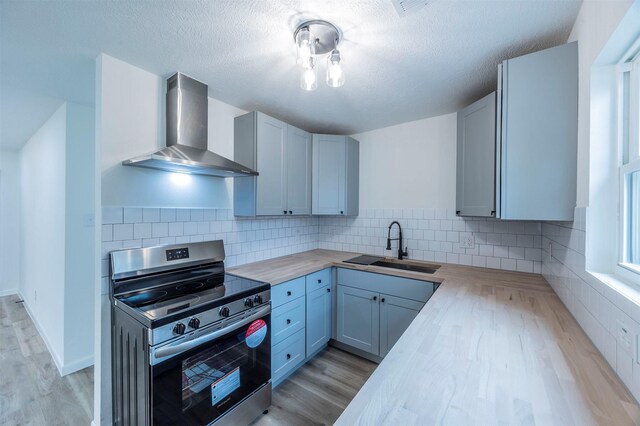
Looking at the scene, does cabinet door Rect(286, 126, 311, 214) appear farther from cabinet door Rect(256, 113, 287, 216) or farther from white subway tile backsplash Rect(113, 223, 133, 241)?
white subway tile backsplash Rect(113, 223, 133, 241)

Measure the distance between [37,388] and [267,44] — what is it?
312cm

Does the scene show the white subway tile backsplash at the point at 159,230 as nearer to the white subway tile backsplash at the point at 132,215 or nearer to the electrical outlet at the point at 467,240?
the white subway tile backsplash at the point at 132,215

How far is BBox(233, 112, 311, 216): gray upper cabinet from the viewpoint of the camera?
2293mm

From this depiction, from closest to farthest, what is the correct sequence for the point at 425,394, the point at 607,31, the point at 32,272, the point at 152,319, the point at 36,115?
the point at 425,394 → the point at 607,31 → the point at 152,319 → the point at 36,115 → the point at 32,272

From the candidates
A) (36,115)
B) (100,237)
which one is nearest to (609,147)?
(100,237)

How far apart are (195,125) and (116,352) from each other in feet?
5.04

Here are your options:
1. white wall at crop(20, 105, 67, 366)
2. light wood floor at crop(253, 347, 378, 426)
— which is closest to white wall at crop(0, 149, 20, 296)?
white wall at crop(20, 105, 67, 366)

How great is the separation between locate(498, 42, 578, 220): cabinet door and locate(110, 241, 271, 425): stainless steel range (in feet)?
5.58

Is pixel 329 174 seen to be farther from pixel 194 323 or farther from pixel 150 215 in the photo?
pixel 194 323

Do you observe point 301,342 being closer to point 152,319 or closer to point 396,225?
point 152,319

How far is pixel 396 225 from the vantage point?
2871 millimetres

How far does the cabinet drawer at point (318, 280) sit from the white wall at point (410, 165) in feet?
3.26

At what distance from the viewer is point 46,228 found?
2795 mm

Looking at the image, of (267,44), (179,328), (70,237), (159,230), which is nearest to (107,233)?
(159,230)
